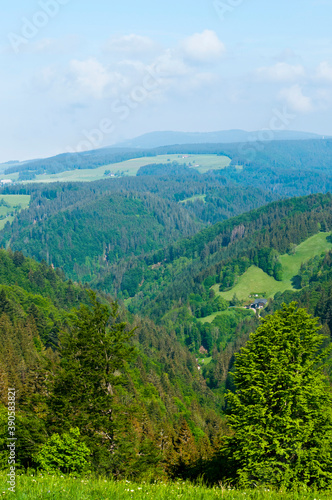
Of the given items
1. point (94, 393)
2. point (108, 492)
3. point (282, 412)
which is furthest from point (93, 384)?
point (108, 492)

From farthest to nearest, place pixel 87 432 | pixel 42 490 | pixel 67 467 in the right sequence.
Result: pixel 87 432 < pixel 67 467 < pixel 42 490

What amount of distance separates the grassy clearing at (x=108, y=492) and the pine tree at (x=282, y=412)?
12691 mm

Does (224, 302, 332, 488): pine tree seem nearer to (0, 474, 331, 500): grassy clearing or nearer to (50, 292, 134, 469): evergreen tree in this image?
(50, 292, 134, 469): evergreen tree

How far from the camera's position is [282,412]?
32219 mm

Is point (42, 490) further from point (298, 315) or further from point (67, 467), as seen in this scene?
point (298, 315)

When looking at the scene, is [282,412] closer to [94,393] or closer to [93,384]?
[94,393]

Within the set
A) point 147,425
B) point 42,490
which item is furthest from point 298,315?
point 147,425

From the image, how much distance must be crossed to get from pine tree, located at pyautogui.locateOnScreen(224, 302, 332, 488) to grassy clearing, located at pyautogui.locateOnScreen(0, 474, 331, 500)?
12.7 meters

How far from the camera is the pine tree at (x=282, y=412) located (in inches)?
1175

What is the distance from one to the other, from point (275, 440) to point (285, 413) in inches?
81.8

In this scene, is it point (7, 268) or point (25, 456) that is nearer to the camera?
point (25, 456)

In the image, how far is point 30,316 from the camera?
116438 millimetres

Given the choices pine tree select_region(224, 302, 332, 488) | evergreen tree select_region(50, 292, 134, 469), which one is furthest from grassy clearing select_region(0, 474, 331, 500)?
evergreen tree select_region(50, 292, 134, 469)

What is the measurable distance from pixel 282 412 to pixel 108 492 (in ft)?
64.0
